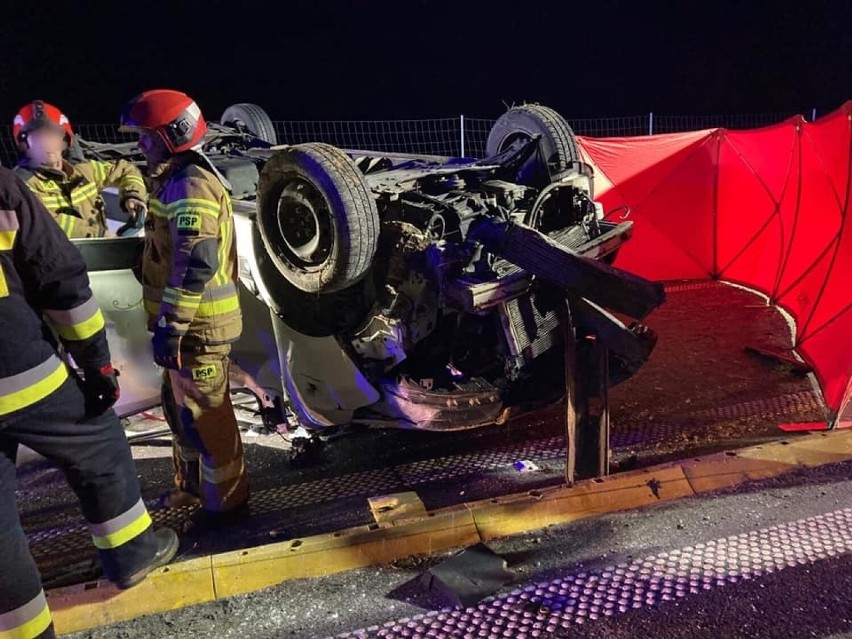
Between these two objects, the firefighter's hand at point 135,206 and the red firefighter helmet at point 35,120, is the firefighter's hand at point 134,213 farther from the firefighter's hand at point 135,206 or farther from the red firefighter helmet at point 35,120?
the red firefighter helmet at point 35,120

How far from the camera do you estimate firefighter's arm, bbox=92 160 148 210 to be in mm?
4070

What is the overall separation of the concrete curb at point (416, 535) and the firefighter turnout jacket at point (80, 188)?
2.25 meters

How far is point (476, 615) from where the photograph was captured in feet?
7.22

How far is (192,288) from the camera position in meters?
2.62

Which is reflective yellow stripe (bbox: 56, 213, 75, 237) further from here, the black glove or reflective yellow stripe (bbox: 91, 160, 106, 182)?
the black glove

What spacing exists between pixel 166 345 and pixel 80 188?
1835 millimetres

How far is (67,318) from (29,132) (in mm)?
2090

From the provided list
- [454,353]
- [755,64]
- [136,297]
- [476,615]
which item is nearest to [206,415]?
[136,297]

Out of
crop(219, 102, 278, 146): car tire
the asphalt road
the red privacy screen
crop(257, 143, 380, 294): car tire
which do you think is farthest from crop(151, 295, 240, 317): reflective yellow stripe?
crop(219, 102, 278, 146): car tire

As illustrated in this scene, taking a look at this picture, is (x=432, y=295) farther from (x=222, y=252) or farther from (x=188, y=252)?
(x=188, y=252)

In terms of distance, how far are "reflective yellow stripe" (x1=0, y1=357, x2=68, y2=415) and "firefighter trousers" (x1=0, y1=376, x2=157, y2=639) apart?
21 mm

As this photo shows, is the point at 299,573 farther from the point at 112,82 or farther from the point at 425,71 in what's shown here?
the point at 425,71

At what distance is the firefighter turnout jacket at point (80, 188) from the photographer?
149 inches

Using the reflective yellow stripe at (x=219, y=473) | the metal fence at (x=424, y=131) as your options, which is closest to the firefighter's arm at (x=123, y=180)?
the reflective yellow stripe at (x=219, y=473)
